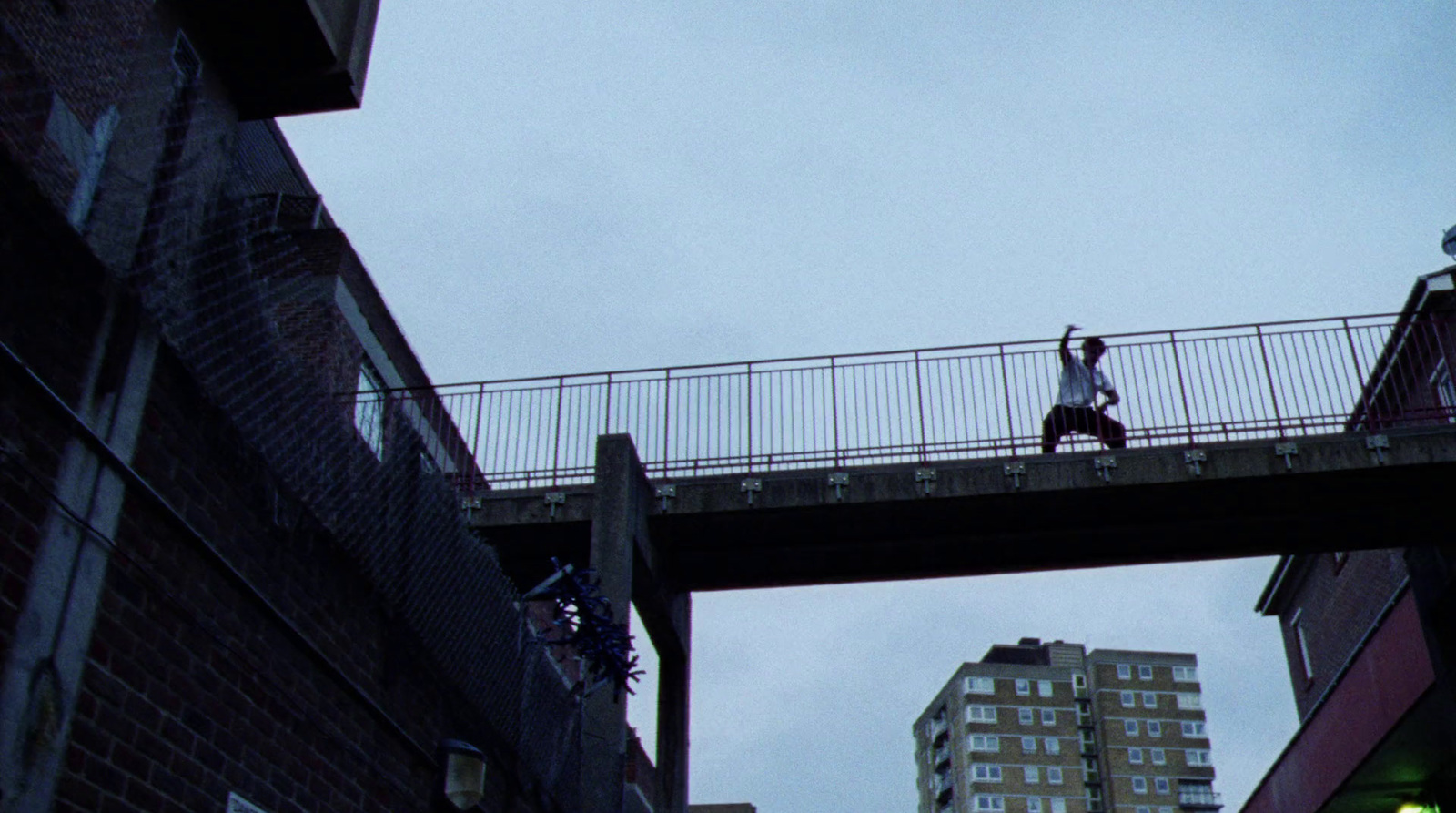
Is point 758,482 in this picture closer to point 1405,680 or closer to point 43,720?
point 1405,680

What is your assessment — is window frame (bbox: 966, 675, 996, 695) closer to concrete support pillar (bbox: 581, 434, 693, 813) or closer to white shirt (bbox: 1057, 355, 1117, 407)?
concrete support pillar (bbox: 581, 434, 693, 813)

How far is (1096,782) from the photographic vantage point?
94688 mm

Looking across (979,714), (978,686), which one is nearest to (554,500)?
(979,714)

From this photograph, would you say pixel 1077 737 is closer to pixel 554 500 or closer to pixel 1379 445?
pixel 1379 445

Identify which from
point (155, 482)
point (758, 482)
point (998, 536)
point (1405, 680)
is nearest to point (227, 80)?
point (155, 482)

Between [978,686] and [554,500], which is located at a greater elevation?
[978,686]

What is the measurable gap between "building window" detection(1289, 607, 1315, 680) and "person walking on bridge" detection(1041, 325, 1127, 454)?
13789 millimetres

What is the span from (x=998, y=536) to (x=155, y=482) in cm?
1116

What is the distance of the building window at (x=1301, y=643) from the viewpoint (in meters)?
25.8

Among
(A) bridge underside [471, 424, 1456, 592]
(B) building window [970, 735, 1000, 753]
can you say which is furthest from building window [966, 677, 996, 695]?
(A) bridge underside [471, 424, 1456, 592]

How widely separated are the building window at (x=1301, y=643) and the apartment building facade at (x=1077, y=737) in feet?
224

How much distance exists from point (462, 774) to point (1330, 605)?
66.9ft

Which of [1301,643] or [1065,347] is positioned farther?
[1301,643]

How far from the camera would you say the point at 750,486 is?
45.7ft
